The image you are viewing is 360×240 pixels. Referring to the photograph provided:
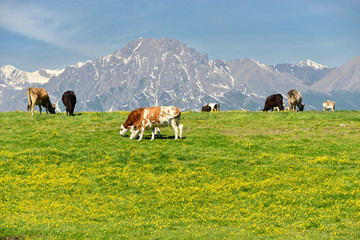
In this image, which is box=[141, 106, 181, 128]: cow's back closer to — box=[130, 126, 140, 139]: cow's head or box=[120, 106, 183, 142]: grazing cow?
box=[120, 106, 183, 142]: grazing cow

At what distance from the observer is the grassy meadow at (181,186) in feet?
43.0

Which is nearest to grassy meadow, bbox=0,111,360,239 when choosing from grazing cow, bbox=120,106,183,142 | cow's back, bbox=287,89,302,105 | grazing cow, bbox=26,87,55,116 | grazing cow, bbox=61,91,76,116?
grazing cow, bbox=120,106,183,142

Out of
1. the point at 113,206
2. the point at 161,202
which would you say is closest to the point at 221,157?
the point at 161,202

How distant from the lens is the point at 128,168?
829 inches

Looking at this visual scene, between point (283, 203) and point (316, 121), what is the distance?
24.2m

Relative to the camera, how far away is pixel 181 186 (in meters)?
18.5

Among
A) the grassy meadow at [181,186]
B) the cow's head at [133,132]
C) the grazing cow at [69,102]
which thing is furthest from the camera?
the grazing cow at [69,102]

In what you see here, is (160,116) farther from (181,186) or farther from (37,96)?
Result: (37,96)

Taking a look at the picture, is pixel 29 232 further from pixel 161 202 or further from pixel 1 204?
pixel 161 202

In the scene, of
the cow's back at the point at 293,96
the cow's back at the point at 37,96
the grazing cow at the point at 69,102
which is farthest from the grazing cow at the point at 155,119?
the cow's back at the point at 293,96

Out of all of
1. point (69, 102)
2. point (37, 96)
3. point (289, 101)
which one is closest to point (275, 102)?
point (289, 101)

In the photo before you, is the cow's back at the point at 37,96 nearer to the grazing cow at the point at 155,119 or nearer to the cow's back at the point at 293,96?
A: the grazing cow at the point at 155,119

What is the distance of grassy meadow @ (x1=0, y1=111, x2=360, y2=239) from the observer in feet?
43.0

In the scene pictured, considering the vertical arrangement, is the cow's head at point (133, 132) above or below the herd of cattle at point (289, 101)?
below
